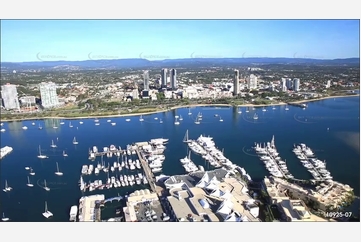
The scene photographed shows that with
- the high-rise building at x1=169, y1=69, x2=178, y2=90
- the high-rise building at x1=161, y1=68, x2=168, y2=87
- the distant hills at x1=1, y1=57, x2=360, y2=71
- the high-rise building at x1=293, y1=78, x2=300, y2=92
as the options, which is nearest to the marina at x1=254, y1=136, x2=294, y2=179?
the distant hills at x1=1, y1=57, x2=360, y2=71

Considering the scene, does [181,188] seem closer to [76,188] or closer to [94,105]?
[76,188]

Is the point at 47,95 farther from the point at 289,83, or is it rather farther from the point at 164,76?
the point at 289,83

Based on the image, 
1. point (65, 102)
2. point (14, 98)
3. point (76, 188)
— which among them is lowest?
point (76, 188)

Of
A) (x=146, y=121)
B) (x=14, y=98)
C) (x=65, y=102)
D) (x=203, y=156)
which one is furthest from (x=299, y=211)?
(x=65, y=102)

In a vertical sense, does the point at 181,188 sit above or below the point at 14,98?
below

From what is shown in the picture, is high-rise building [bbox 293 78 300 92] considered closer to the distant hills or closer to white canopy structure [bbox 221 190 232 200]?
the distant hills

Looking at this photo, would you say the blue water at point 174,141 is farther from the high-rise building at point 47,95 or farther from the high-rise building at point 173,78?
the high-rise building at point 173,78

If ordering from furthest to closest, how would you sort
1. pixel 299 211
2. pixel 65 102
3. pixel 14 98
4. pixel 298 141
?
pixel 65 102, pixel 298 141, pixel 14 98, pixel 299 211

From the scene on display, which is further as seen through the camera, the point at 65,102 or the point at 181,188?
the point at 65,102
